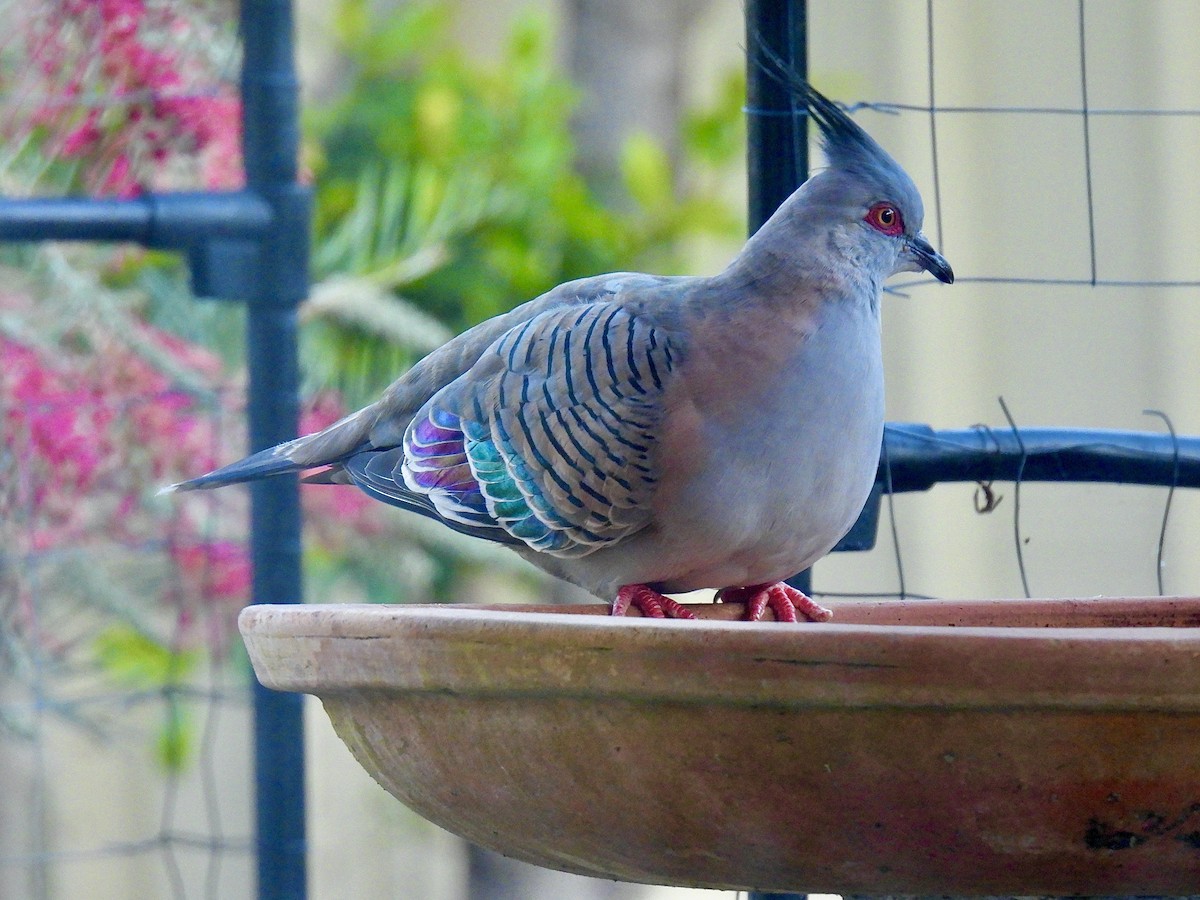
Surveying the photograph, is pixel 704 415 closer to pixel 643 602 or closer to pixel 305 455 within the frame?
pixel 643 602

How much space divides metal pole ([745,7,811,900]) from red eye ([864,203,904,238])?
0.16 meters

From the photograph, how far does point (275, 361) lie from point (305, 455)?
403 mm

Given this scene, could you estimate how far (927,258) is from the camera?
153 centimetres

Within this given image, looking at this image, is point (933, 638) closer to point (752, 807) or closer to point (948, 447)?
point (752, 807)

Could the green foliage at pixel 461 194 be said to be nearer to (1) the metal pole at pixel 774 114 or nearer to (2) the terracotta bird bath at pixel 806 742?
(1) the metal pole at pixel 774 114

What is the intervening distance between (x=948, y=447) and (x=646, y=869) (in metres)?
0.71

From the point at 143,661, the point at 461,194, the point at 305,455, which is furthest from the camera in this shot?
the point at 461,194

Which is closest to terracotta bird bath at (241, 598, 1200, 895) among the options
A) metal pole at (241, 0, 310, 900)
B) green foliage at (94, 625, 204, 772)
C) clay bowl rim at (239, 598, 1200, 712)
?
clay bowl rim at (239, 598, 1200, 712)

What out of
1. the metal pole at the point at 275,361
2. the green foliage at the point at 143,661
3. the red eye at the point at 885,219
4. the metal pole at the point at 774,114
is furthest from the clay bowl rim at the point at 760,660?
the green foliage at the point at 143,661

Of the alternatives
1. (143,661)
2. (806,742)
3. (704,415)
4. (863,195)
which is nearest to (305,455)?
(704,415)

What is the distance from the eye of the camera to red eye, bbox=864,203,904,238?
1480mm

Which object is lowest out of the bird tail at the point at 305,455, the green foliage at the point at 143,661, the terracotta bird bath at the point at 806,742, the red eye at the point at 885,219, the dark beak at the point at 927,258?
the green foliage at the point at 143,661

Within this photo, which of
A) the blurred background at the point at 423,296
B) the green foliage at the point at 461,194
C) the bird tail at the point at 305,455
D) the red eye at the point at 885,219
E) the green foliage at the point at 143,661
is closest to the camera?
the red eye at the point at 885,219

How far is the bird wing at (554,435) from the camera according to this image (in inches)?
55.5
